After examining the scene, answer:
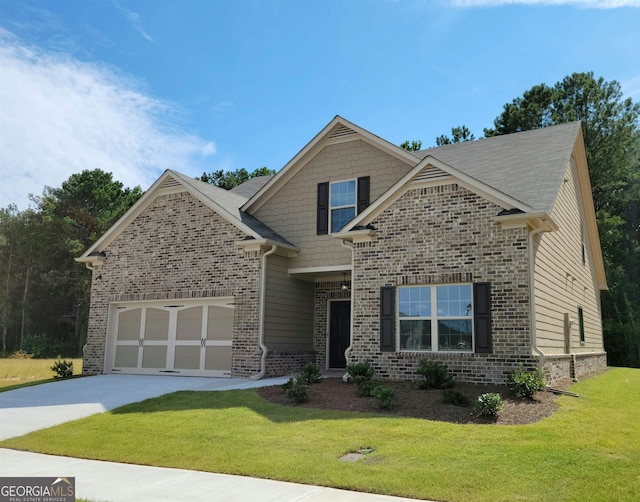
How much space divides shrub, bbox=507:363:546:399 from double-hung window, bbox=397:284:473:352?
164cm

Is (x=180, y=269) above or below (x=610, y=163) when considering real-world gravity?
below

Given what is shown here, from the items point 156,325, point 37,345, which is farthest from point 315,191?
point 37,345

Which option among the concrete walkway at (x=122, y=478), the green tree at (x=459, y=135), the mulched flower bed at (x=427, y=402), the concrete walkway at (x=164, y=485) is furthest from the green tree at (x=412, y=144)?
the concrete walkway at (x=164, y=485)

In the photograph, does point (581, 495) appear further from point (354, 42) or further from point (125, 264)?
point (125, 264)

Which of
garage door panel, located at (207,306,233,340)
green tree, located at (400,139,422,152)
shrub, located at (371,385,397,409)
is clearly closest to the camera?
shrub, located at (371,385,397,409)

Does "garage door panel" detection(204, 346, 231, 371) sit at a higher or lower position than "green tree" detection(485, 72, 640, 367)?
lower

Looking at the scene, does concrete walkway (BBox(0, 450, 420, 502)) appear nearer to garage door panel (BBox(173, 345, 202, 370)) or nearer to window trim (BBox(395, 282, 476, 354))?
window trim (BBox(395, 282, 476, 354))

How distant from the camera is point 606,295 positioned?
110 feet

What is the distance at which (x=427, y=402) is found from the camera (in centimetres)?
1038

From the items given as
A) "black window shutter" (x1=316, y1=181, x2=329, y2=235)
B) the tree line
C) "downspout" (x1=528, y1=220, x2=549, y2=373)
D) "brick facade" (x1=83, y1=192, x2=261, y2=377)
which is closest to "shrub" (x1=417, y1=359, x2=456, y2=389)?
"downspout" (x1=528, y1=220, x2=549, y2=373)

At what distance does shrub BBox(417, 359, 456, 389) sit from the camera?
11.7m

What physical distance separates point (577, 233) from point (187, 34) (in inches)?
559

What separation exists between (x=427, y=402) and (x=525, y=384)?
1.89 metres

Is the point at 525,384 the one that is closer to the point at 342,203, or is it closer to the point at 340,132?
the point at 342,203
